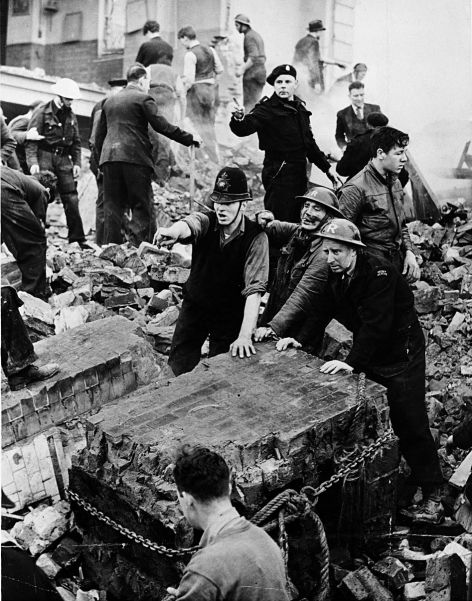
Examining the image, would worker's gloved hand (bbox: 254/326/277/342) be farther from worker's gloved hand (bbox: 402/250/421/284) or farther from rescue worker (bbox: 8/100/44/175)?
rescue worker (bbox: 8/100/44/175)

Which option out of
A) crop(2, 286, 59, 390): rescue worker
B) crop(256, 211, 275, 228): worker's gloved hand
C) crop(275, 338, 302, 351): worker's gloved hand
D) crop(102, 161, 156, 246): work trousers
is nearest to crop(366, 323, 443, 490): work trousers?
crop(275, 338, 302, 351): worker's gloved hand

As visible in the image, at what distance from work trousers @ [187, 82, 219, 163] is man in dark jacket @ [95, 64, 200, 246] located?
2.89 ft

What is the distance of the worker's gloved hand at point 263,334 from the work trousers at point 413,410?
585 millimetres

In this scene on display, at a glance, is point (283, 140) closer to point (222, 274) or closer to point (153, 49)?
point (222, 274)

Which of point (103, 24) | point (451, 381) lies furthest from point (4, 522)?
point (103, 24)

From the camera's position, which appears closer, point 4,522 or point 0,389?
point 4,522

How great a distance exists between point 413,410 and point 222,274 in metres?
1.32

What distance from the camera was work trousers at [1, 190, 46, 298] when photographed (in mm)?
6152

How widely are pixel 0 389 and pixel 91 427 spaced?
2.96 ft

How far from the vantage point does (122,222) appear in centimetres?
748

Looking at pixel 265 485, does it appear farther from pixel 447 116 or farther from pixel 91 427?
pixel 447 116

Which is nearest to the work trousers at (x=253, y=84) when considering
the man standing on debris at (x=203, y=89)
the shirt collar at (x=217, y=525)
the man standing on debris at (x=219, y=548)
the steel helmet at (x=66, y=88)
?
the man standing on debris at (x=203, y=89)

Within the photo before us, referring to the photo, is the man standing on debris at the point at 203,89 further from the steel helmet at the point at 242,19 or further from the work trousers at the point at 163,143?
the steel helmet at the point at 242,19

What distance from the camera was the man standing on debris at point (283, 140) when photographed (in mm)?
5761
